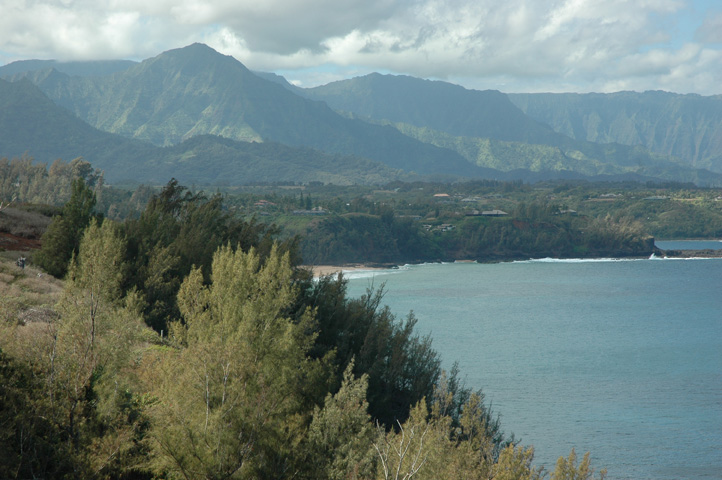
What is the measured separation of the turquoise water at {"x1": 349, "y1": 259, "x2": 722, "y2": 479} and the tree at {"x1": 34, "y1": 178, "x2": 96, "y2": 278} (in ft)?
78.0

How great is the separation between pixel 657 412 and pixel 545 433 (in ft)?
37.0

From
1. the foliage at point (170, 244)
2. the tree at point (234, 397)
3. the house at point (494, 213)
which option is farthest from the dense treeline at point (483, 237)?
→ the tree at point (234, 397)

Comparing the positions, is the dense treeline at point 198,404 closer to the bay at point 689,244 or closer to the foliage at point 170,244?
the foliage at point 170,244

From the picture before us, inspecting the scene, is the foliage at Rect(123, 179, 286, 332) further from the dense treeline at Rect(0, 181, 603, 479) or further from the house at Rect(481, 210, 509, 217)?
the house at Rect(481, 210, 509, 217)

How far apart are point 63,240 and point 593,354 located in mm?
49108

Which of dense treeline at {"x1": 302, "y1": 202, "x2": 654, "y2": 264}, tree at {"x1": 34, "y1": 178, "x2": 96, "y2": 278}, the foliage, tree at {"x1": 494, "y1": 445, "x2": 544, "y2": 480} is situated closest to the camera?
tree at {"x1": 494, "y1": 445, "x2": 544, "y2": 480}

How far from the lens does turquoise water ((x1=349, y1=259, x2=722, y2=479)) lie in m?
40.2

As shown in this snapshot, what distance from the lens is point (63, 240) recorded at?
3422cm

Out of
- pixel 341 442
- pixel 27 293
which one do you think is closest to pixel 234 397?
pixel 341 442

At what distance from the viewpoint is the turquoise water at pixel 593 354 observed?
40.2 metres

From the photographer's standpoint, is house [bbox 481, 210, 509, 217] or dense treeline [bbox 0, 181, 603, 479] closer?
dense treeline [bbox 0, 181, 603, 479]

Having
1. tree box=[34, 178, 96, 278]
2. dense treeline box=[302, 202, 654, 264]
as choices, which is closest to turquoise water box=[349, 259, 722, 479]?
dense treeline box=[302, 202, 654, 264]

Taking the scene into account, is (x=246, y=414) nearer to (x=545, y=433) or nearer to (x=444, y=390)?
(x=444, y=390)

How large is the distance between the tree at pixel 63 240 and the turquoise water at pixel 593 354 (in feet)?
78.0
